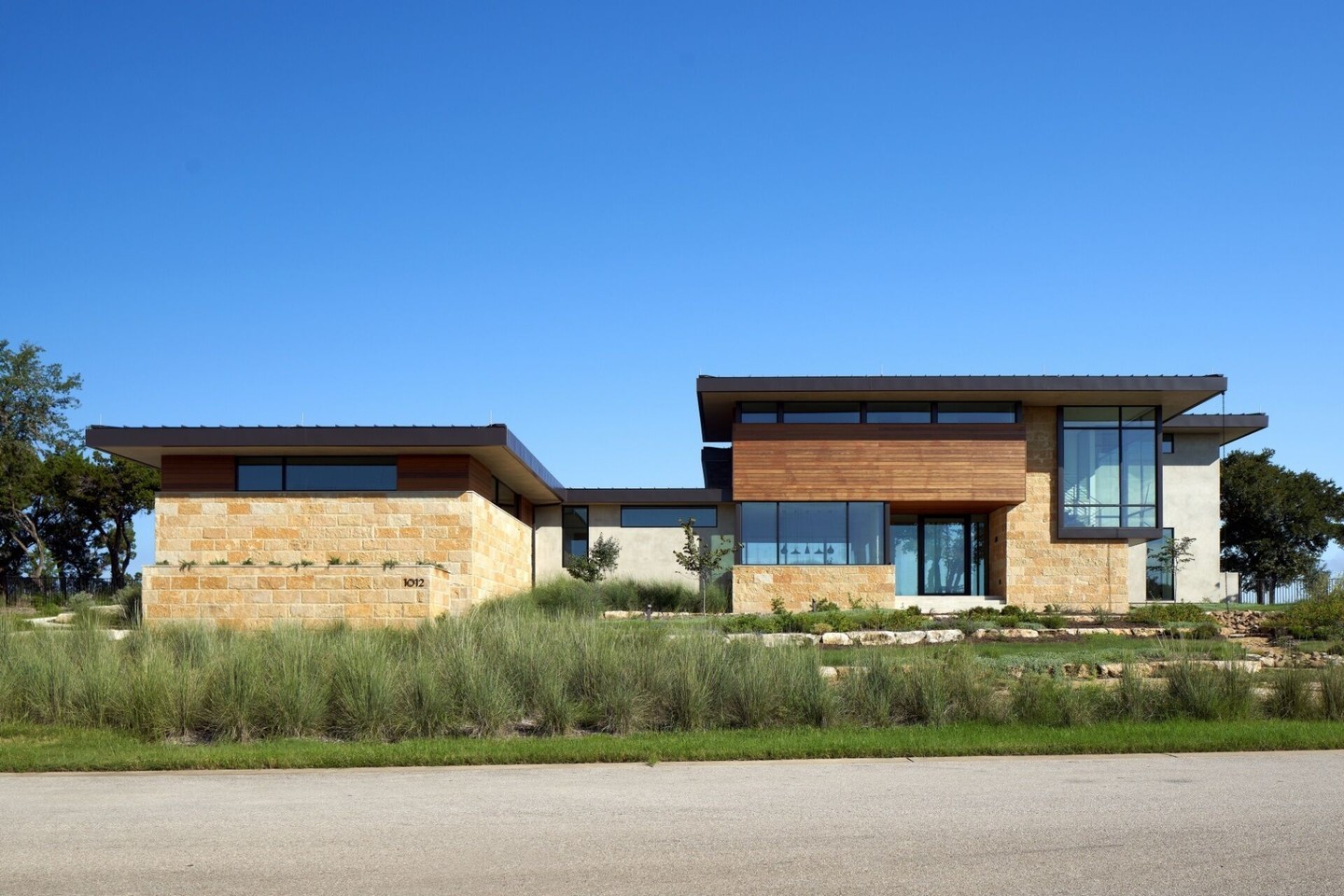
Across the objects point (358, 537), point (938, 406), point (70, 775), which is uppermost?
point (938, 406)

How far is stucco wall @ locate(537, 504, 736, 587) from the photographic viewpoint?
3397cm

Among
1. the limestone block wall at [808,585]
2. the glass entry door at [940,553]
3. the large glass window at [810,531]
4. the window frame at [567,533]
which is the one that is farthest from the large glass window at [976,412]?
the window frame at [567,533]

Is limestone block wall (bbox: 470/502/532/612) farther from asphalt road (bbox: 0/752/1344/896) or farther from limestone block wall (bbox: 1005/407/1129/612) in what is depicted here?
asphalt road (bbox: 0/752/1344/896)

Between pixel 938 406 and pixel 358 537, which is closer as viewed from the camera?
pixel 358 537

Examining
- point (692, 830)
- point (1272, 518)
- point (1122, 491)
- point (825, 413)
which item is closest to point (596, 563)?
point (825, 413)

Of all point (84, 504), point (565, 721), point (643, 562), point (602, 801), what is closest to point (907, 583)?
point (643, 562)

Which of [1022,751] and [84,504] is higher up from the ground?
[84,504]

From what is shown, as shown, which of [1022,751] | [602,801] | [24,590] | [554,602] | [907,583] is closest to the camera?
[602,801]

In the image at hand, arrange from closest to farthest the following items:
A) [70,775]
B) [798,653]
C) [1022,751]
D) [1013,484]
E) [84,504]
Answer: [70,775], [1022,751], [798,653], [1013,484], [84,504]

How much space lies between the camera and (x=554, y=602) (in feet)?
91.8

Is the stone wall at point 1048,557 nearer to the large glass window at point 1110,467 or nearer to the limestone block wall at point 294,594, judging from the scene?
the large glass window at point 1110,467

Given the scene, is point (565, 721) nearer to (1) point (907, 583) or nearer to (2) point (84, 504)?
(1) point (907, 583)

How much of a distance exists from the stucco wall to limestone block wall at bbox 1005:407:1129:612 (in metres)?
7.68

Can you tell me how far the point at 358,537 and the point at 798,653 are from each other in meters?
14.5
